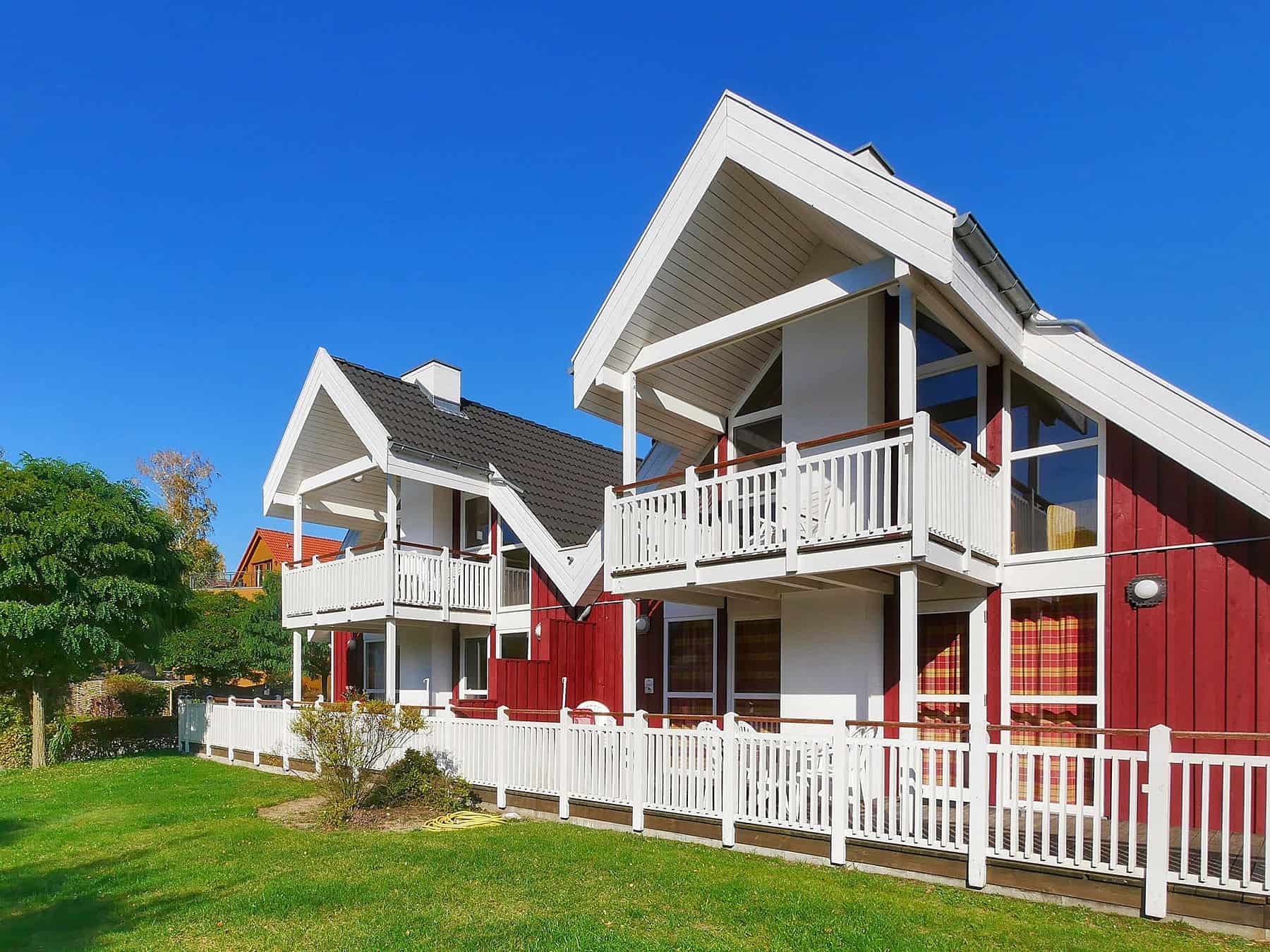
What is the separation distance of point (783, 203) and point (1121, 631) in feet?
19.7

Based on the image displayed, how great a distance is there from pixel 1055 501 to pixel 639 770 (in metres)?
5.39

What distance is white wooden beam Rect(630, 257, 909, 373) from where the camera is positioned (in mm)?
9047

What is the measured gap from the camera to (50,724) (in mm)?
18031

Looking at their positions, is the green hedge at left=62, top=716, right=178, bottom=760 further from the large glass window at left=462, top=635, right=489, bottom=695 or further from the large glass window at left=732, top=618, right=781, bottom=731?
the large glass window at left=732, top=618, right=781, bottom=731

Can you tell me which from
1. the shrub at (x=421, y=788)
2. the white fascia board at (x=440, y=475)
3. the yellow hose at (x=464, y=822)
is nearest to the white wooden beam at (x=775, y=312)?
the yellow hose at (x=464, y=822)

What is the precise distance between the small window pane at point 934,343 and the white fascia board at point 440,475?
29.9ft

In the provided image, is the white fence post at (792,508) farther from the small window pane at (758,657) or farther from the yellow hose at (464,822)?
the yellow hose at (464,822)

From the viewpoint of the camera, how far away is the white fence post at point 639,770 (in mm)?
9844

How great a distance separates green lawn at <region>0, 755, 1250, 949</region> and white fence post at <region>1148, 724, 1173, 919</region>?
19cm

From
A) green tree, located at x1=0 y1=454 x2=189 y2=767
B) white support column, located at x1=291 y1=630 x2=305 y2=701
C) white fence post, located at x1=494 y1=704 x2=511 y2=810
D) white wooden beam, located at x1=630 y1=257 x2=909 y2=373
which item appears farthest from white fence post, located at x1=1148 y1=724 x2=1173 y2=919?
green tree, located at x1=0 y1=454 x2=189 y2=767

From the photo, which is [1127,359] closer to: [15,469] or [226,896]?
[226,896]

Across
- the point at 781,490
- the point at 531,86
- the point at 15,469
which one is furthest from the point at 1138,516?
the point at 15,469

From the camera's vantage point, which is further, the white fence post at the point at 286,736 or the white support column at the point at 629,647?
the white fence post at the point at 286,736

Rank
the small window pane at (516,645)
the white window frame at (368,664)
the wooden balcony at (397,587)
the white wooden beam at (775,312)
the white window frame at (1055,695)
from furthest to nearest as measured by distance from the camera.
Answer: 1. the white window frame at (368,664)
2. the small window pane at (516,645)
3. the wooden balcony at (397,587)
4. the white wooden beam at (775,312)
5. the white window frame at (1055,695)
